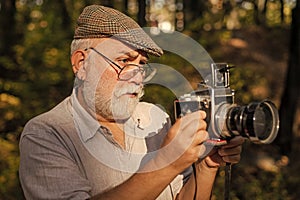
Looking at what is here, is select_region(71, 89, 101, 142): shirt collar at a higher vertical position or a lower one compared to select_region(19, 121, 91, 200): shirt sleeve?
higher

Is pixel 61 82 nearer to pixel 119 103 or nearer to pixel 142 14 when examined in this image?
pixel 142 14

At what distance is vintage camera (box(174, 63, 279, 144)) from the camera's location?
6.87 feet

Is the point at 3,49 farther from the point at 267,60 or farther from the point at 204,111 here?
the point at 267,60

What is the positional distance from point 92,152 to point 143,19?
5285 millimetres

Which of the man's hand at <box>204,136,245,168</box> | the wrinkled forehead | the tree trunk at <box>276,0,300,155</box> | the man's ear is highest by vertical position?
the wrinkled forehead

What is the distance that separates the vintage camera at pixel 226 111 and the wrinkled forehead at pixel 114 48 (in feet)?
1.00

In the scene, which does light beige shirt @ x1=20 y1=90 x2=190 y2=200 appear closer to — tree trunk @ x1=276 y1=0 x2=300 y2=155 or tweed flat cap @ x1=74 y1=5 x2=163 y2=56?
tweed flat cap @ x1=74 y1=5 x2=163 y2=56

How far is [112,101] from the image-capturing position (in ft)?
7.50

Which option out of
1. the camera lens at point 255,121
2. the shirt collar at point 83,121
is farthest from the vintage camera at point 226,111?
the shirt collar at point 83,121

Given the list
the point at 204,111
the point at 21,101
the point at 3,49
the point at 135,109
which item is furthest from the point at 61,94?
the point at 204,111

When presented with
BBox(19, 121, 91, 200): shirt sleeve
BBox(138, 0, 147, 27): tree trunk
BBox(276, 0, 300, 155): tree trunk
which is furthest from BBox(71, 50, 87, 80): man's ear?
BBox(276, 0, 300, 155): tree trunk

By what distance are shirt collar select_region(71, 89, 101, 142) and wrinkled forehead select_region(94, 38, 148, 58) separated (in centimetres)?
25

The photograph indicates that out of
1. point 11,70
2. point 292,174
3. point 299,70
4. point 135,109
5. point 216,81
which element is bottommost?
point 292,174

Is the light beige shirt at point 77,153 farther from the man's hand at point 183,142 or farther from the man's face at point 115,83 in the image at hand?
the man's hand at point 183,142
